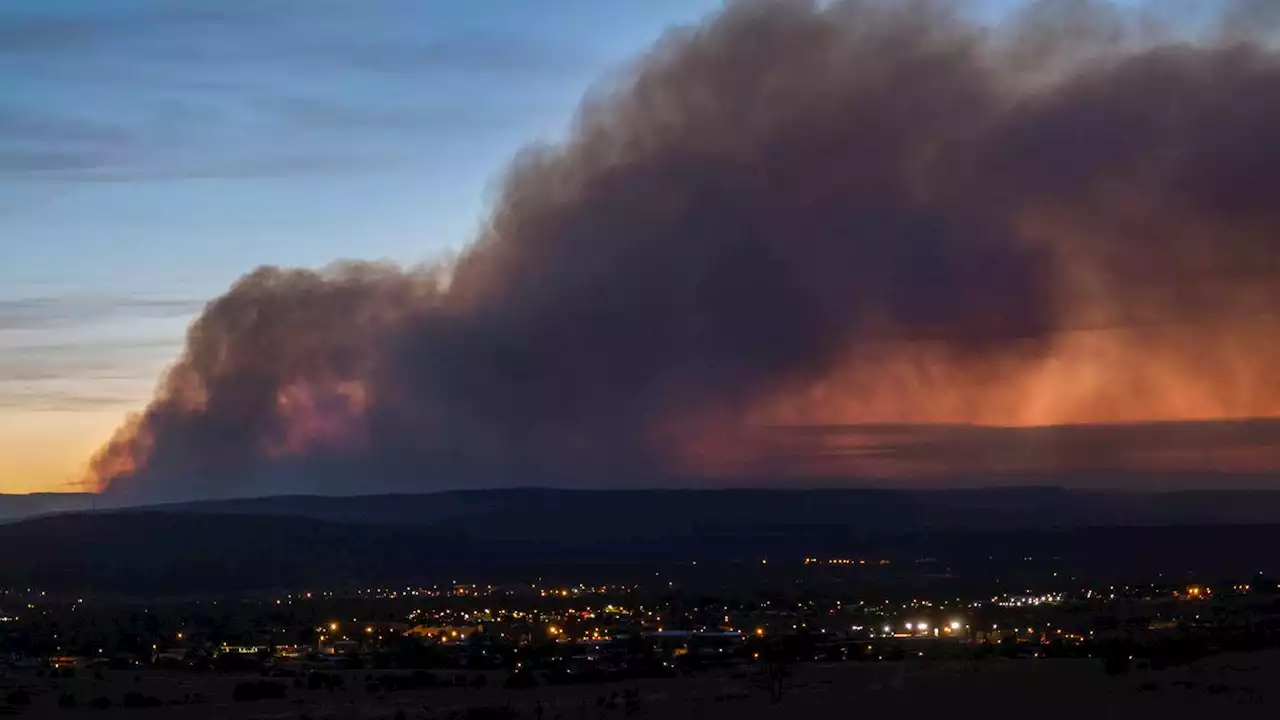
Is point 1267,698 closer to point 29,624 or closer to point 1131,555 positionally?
point 29,624

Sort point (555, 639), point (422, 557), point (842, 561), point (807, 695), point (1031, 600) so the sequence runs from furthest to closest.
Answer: point (422, 557) < point (842, 561) < point (1031, 600) < point (555, 639) < point (807, 695)

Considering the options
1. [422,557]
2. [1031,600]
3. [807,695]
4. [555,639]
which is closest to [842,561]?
[422,557]

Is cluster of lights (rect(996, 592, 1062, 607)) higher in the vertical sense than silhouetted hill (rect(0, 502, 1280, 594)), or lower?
lower

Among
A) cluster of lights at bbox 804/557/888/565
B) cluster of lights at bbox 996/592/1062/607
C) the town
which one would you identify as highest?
cluster of lights at bbox 804/557/888/565

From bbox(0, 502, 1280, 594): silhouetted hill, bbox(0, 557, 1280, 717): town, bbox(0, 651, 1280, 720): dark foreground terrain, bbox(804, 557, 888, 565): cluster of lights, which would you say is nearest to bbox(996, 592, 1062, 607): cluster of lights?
bbox(0, 557, 1280, 717): town

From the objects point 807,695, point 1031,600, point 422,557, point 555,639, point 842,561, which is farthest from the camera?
point 422,557

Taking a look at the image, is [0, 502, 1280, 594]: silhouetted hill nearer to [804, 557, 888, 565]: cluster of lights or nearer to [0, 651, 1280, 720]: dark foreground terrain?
[804, 557, 888, 565]: cluster of lights

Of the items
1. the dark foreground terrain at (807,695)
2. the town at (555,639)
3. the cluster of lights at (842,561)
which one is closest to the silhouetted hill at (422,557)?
the cluster of lights at (842,561)

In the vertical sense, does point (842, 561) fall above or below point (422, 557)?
below

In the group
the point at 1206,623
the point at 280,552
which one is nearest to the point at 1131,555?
the point at 280,552

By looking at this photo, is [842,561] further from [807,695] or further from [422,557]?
[807,695]

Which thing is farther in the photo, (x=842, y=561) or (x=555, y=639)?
(x=842, y=561)
